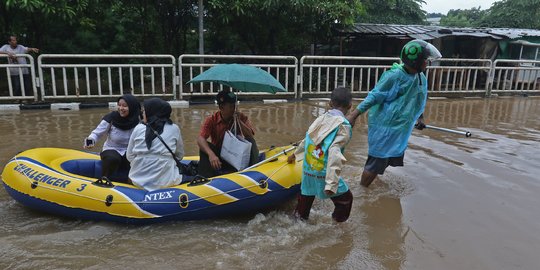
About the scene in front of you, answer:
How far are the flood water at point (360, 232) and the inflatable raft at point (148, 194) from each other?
127 millimetres

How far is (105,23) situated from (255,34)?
4533 mm

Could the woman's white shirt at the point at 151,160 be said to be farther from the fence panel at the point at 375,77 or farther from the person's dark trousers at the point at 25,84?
the fence panel at the point at 375,77

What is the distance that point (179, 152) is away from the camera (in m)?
3.88

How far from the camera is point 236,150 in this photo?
13.4 feet

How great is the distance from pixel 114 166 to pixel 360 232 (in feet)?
7.70

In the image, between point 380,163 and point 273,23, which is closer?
point 380,163

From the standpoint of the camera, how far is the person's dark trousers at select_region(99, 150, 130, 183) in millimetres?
4051

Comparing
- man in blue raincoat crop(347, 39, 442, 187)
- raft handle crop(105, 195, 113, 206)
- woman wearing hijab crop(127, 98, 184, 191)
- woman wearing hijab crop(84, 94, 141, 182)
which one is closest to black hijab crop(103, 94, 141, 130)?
woman wearing hijab crop(84, 94, 141, 182)

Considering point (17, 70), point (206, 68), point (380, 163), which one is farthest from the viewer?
point (206, 68)

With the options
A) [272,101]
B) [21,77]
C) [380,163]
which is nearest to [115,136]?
[380,163]

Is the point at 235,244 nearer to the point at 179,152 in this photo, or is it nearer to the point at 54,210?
the point at 179,152

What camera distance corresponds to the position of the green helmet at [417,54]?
4.06 m

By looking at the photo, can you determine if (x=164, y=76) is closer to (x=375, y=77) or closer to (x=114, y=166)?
(x=375, y=77)

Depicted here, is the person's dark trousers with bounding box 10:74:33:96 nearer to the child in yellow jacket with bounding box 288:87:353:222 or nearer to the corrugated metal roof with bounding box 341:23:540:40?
the child in yellow jacket with bounding box 288:87:353:222
